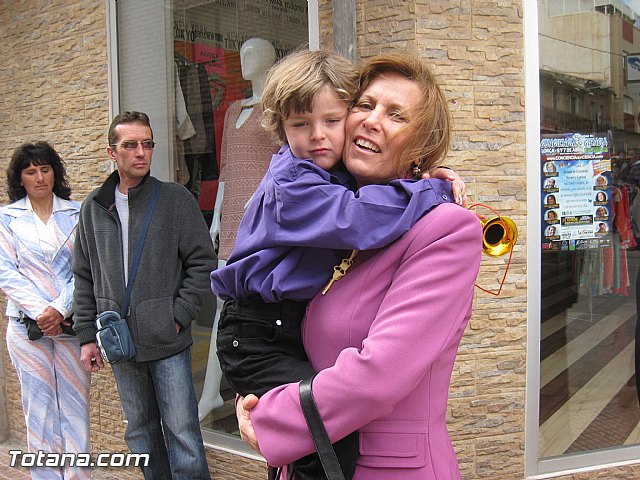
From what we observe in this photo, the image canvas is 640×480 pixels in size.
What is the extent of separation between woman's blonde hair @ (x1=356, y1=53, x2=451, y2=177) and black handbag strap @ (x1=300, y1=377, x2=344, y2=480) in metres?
0.59

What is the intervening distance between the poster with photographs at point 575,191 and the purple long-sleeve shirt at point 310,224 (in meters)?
→ 2.58

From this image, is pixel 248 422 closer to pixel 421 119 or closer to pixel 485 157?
pixel 421 119

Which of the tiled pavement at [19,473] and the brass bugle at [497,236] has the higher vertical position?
the brass bugle at [497,236]

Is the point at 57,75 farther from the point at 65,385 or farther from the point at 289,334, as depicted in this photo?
the point at 289,334

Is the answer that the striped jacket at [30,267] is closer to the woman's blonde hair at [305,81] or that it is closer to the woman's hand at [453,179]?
the woman's blonde hair at [305,81]

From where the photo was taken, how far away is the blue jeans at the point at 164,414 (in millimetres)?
3822

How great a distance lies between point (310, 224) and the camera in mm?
1616

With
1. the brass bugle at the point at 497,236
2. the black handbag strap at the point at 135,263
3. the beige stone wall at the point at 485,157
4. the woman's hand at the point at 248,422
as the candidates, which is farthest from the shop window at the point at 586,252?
the woman's hand at the point at 248,422

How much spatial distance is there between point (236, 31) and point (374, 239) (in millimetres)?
3364

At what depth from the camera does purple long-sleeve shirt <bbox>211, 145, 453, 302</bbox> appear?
1.56 m

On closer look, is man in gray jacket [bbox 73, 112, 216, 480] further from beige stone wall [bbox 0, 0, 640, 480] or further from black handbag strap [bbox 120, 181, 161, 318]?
beige stone wall [bbox 0, 0, 640, 480]

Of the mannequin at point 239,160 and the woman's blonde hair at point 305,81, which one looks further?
the mannequin at point 239,160

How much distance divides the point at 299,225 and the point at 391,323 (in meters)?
0.33

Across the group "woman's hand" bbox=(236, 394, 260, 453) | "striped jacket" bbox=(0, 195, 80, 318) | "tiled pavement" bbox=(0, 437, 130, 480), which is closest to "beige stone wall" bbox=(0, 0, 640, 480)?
"tiled pavement" bbox=(0, 437, 130, 480)
